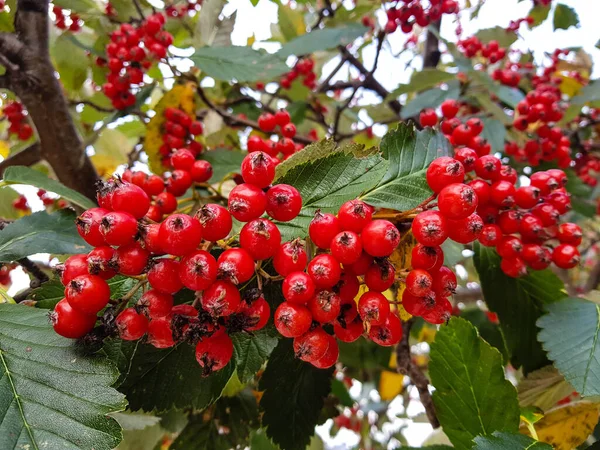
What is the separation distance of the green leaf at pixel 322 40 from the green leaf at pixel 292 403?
156cm

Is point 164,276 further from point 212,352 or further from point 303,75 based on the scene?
point 303,75

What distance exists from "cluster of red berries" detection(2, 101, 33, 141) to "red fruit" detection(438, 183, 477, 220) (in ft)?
9.30

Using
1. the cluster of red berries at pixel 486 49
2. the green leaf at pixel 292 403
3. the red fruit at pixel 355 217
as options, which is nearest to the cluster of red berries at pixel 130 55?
the green leaf at pixel 292 403

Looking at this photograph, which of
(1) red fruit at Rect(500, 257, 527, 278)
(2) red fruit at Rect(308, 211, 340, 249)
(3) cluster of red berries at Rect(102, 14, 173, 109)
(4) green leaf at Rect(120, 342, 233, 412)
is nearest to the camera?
(2) red fruit at Rect(308, 211, 340, 249)

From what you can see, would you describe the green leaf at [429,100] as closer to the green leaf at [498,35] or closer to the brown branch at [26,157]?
the green leaf at [498,35]

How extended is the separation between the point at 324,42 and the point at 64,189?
5.21ft

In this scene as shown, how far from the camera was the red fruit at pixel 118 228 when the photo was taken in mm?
810

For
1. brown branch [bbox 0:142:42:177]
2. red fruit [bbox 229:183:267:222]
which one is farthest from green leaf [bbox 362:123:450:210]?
brown branch [bbox 0:142:42:177]

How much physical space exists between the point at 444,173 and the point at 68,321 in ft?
2.54

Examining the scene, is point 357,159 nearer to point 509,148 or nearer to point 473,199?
point 473,199

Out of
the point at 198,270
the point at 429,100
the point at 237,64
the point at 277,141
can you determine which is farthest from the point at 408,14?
the point at 198,270

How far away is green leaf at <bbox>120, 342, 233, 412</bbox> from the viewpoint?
44.5 inches

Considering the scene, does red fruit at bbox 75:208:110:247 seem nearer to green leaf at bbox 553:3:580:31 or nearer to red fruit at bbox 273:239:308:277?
red fruit at bbox 273:239:308:277

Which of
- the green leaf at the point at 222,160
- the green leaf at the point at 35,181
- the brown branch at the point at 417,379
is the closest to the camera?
the green leaf at the point at 35,181
